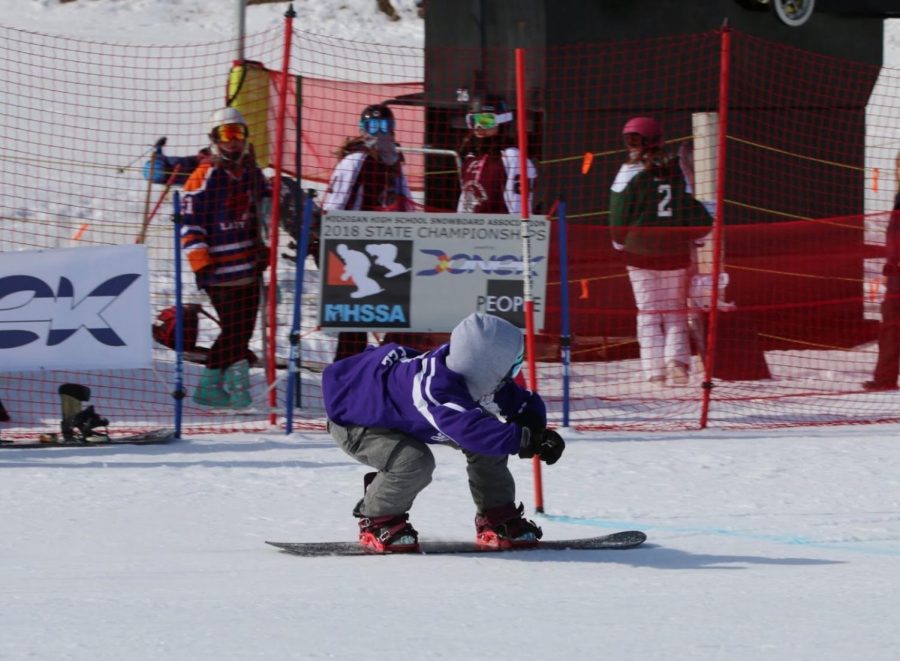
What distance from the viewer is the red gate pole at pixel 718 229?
9.04 metres

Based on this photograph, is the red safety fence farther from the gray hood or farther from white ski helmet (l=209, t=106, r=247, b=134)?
the gray hood

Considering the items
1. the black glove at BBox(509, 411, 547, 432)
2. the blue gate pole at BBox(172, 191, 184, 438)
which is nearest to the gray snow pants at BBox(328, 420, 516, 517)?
the black glove at BBox(509, 411, 547, 432)

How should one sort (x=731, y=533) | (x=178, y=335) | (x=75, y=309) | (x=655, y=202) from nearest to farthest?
(x=731, y=533) → (x=75, y=309) → (x=178, y=335) → (x=655, y=202)

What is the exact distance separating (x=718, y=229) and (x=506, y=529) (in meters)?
3.84

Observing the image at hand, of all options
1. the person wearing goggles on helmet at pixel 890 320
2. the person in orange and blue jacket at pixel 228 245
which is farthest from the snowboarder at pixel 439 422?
the person wearing goggles on helmet at pixel 890 320

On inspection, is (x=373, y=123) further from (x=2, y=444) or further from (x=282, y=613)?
(x=282, y=613)

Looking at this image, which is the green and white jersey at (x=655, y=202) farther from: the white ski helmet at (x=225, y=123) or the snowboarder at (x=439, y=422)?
the snowboarder at (x=439, y=422)

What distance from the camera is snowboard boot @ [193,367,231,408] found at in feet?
31.6

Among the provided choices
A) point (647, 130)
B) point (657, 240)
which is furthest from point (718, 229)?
point (647, 130)

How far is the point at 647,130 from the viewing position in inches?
404

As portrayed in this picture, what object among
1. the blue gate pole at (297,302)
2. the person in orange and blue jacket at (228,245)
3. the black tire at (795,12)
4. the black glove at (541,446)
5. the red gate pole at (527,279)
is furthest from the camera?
the black tire at (795,12)

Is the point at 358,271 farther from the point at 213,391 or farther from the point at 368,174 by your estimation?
the point at 213,391

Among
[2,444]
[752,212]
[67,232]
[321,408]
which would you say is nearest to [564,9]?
[752,212]

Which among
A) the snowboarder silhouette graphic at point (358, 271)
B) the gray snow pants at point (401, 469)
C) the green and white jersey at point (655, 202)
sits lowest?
the gray snow pants at point (401, 469)
